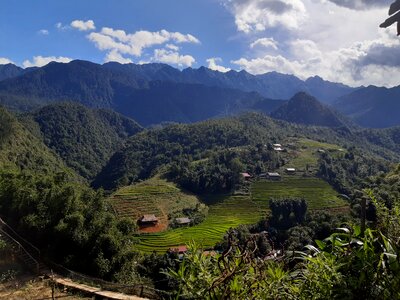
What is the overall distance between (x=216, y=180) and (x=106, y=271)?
2678 inches

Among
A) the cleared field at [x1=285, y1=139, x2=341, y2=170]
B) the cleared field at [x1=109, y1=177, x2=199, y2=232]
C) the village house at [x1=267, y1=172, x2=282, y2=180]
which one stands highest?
the cleared field at [x1=285, y1=139, x2=341, y2=170]

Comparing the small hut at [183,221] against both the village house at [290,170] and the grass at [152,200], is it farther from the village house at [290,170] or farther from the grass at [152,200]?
the village house at [290,170]

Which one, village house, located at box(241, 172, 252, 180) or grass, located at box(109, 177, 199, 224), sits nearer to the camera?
grass, located at box(109, 177, 199, 224)

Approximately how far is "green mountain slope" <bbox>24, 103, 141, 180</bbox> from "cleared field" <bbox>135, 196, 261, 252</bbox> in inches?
2727

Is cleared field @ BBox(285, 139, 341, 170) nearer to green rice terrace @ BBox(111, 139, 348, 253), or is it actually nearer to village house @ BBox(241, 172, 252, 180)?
green rice terrace @ BBox(111, 139, 348, 253)

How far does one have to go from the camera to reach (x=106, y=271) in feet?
53.7

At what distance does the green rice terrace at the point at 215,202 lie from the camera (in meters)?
56.6

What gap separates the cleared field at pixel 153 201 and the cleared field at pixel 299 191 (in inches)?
503

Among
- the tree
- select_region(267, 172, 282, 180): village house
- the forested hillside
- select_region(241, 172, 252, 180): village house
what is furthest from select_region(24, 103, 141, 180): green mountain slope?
the tree

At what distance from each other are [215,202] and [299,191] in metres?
16.9

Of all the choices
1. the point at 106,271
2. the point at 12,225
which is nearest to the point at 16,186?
the point at 12,225

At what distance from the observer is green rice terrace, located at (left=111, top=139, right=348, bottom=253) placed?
56.6 metres

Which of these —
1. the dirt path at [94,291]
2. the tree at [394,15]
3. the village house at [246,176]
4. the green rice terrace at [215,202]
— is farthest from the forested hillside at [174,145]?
the tree at [394,15]

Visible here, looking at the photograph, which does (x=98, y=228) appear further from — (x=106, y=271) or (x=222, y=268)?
(x=222, y=268)
